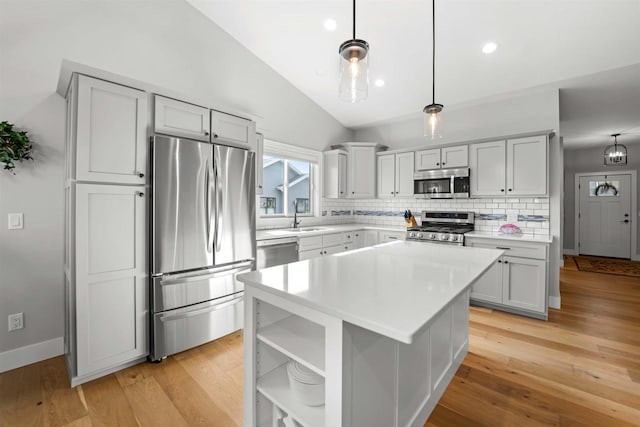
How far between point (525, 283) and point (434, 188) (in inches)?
62.6

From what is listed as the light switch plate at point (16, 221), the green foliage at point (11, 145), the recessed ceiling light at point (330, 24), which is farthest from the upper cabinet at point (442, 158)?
the light switch plate at point (16, 221)

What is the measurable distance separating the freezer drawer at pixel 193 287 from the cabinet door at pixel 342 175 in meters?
2.33

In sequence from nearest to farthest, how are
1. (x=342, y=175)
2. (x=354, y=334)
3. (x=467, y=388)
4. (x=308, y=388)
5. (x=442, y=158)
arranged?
(x=354, y=334) → (x=308, y=388) → (x=467, y=388) → (x=442, y=158) → (x=342, y=175)

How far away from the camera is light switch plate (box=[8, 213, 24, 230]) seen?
2246 millimetres

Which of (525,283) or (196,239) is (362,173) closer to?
(525,283)

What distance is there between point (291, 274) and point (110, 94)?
1965 millimetres

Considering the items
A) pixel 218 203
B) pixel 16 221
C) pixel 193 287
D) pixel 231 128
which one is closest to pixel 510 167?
pixel 231 128

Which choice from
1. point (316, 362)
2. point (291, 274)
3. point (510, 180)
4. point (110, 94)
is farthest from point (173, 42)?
point (510, 180)

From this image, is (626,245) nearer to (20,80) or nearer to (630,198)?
(630,198)

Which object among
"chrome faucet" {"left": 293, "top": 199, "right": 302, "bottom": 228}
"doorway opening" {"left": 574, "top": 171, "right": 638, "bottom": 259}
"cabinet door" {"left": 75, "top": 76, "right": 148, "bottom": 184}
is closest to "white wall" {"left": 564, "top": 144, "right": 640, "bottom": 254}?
"doorway opening" {"left": 574, "top": 171, "right": 638, "bottom": 259}

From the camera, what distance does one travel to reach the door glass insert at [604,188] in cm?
654

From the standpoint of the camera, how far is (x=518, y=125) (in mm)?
3742

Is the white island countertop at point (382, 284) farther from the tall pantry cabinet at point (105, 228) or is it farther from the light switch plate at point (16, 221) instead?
the light switch plate at point (16, 221)

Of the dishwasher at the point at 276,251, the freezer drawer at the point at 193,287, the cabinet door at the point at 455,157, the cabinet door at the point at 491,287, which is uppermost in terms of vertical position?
the cabinet door at the point at 455,157
